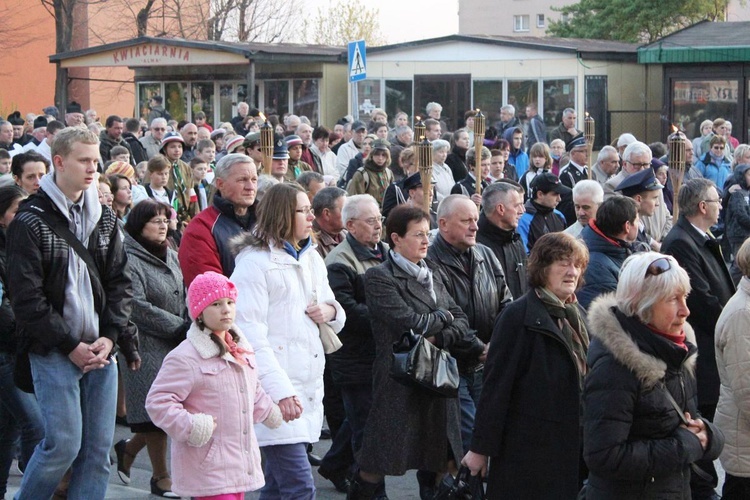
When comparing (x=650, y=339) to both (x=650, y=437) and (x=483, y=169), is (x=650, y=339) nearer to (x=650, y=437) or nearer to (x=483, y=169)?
(x=650, y=437)

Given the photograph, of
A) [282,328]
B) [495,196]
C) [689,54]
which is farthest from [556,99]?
[282,328]

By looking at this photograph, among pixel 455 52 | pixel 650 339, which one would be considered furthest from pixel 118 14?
pixel 650 339

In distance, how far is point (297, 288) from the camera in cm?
596

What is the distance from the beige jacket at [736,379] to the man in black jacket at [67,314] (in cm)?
295

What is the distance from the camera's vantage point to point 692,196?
24.2ft

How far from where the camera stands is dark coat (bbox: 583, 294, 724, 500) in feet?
14.4

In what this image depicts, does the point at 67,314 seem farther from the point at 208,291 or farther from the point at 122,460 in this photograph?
the point at 122,460

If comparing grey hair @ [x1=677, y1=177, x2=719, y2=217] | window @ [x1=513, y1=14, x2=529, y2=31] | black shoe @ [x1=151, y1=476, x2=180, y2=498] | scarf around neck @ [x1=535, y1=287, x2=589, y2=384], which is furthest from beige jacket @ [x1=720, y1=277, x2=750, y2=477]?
window @ [x1=513, y1=14, x2=529, y2=31]

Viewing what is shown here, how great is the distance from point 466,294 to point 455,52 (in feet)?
69.3

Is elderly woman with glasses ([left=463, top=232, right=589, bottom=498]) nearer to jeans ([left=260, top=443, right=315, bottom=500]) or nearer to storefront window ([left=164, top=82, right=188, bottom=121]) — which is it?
jeans ([left=260, top=443, right=315, bottom=500])

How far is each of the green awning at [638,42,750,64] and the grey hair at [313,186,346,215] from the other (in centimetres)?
1957

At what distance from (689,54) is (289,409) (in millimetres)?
22350

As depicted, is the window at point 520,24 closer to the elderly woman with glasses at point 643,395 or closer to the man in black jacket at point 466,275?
the man in black jacket at point 466,275

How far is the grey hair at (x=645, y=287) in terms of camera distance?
A: 4488 millimetres
